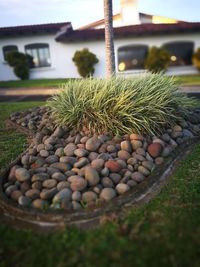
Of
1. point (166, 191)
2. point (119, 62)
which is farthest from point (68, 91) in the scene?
point (119, 62)

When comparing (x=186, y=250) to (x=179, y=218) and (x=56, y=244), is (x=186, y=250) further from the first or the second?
(x=56, y=244)

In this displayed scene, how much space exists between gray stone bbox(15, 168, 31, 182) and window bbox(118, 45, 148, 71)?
15086 millimetres

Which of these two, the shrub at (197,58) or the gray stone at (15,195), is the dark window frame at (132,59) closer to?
the shrub at (197,58)

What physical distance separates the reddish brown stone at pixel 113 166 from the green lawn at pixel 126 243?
2.45ft

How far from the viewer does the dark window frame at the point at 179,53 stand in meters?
17.5

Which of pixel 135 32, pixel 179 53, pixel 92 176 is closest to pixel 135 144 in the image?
pixel 92 176

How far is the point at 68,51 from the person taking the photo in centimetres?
1739

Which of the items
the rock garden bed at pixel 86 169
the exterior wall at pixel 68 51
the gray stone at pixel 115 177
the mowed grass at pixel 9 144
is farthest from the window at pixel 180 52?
the gray stone at pixel 115 177

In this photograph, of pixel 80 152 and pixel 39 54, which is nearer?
pixel 80 152

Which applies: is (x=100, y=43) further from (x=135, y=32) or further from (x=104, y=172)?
(x=104, y=172)

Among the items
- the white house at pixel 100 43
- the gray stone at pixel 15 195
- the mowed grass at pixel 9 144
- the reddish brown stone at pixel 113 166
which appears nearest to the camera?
the gray stone at pixel 15 195

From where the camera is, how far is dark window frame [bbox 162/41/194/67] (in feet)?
57.4

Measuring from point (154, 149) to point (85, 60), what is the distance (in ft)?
43.2

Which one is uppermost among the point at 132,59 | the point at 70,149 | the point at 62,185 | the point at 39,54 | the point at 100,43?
the point at 100,43
